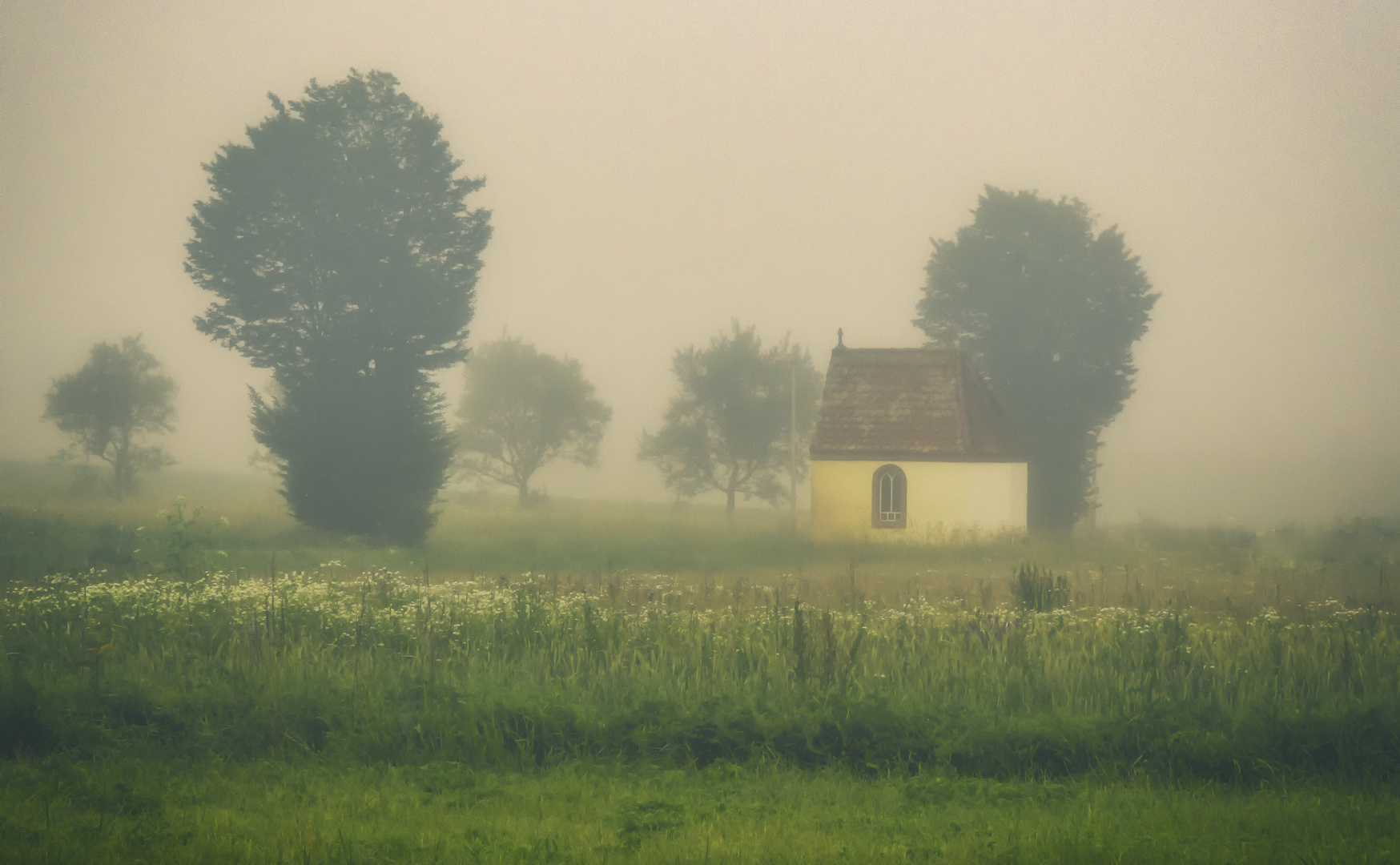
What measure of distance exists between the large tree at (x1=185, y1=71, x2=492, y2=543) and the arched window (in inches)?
563

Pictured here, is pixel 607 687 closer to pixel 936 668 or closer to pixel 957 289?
pixel 936 668

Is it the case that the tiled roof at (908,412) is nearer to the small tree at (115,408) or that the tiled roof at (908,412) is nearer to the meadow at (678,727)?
the meadow at (678,727)

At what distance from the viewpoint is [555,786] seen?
26.0ft

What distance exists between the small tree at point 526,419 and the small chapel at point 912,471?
28.0m

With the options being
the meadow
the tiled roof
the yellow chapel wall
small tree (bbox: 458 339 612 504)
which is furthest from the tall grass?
small tree (bbox: 458 339 612 504)

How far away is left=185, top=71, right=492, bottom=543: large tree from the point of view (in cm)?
3062

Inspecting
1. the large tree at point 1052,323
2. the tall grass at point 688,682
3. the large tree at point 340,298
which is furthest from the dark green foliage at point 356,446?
the large tree at point 1052,323

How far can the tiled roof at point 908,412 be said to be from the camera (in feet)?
111

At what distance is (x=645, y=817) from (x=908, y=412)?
28812 mm

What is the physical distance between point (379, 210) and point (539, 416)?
29.4 m

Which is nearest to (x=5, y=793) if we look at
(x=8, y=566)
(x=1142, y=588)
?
(x=8, y=566)

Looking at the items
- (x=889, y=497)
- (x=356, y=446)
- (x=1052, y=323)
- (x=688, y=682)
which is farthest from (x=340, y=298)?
(x=1052, y=323)

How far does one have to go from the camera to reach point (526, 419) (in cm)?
6025

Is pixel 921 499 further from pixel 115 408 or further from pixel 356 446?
pixel 115 408
